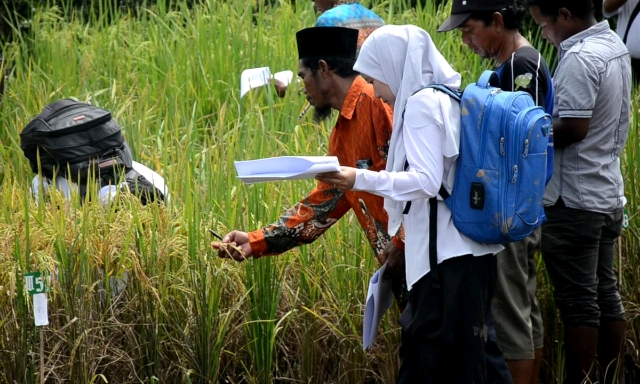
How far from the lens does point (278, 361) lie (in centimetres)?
385

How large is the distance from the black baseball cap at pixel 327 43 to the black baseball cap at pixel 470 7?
41cm

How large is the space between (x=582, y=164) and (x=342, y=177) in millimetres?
1219

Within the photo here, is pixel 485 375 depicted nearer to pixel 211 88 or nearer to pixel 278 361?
pixel 278 361

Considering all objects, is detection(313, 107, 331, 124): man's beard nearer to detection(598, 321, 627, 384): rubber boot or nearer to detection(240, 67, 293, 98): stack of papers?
detection(598, 321, 627, 384): rubber boot

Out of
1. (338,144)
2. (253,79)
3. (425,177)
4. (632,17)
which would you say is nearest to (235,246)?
(338,144)

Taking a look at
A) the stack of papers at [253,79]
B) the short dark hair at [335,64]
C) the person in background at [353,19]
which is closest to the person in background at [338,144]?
the short dark hair at [335,64]

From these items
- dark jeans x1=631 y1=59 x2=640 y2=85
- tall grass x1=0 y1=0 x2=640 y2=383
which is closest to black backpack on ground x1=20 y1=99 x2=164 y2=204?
tall grass x1=0 y1=0 x2=640 y2=383

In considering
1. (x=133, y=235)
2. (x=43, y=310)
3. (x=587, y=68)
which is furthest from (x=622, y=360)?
(x=43, y=310)

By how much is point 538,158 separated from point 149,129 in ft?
9.70

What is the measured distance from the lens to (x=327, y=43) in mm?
3348

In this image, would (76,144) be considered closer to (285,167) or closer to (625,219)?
(285,167)

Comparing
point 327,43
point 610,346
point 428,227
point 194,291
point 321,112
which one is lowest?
point 610,346

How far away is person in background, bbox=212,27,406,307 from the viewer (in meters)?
3.28

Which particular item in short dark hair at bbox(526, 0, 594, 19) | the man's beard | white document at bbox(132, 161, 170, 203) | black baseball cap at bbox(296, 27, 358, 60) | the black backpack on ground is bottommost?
white document at bbox(132, 161, 170, 203)
